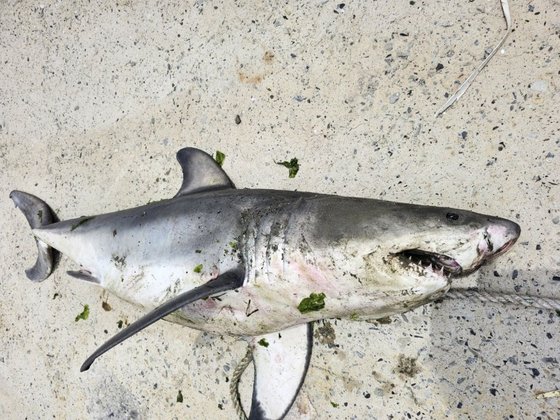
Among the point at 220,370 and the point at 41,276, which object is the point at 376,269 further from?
the point at 41,276

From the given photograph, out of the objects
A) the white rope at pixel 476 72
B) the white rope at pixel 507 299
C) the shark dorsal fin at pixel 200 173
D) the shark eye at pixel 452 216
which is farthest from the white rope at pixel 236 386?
the white rope at pixel 476 72

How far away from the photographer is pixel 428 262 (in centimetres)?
173

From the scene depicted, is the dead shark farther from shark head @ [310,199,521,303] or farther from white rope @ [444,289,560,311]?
white rope @ [444,289,560,311]

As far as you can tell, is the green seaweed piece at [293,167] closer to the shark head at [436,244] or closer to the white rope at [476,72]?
the white rope at [476,72]

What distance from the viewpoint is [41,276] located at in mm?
3396

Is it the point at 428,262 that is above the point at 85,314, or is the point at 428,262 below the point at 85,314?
above

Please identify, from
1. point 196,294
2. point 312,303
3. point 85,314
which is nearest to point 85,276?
point 85,314

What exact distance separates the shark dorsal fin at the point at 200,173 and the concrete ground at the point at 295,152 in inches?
8.0

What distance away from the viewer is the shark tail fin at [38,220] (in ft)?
10.9

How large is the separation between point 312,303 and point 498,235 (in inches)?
28.0

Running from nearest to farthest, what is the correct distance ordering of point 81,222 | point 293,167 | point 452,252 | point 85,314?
point 452,252
point 293,167
point 81,222
point 85,314

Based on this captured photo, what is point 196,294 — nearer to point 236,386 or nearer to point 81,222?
point 236,386

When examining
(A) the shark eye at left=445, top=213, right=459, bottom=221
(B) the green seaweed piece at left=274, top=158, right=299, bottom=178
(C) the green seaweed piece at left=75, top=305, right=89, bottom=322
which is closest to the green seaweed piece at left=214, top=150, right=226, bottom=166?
(B) the green seaweed piece at left=274, top=158, right=299, bottom=178

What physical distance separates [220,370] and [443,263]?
1.51m
